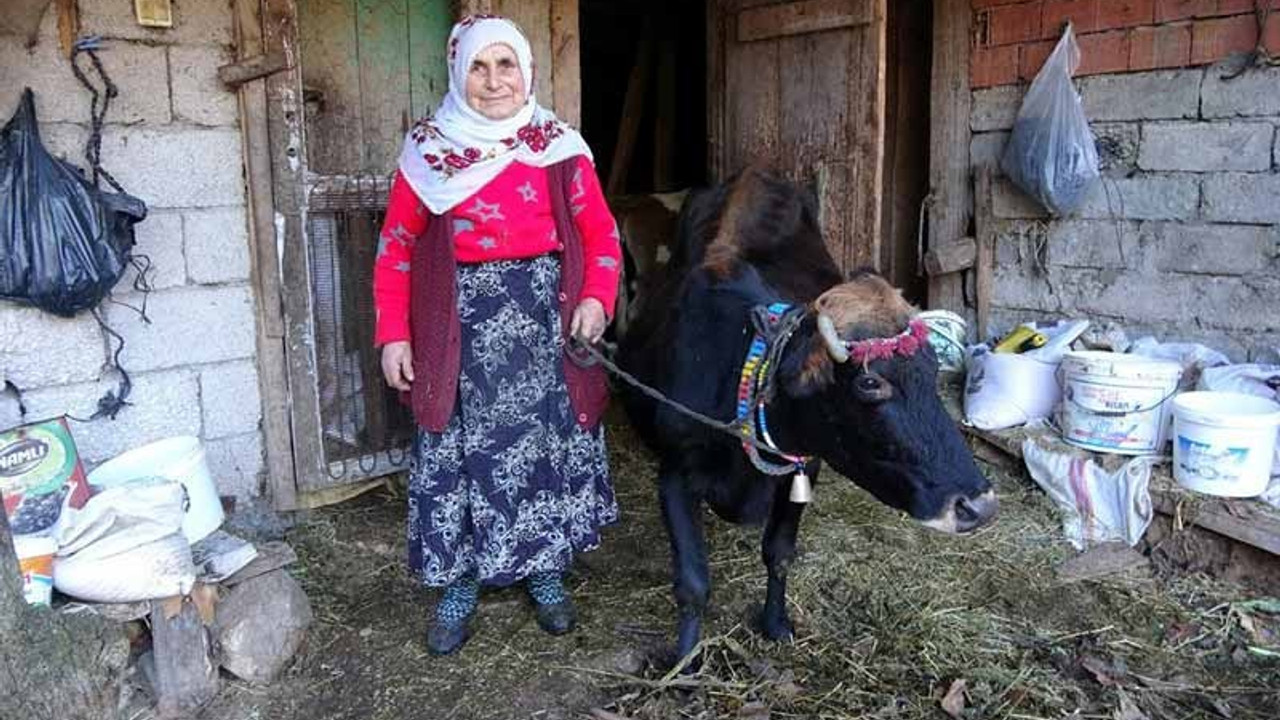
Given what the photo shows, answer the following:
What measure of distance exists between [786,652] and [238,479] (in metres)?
1.97

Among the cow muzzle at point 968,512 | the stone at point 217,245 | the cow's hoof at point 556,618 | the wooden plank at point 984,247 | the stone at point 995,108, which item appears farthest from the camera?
the wooden plank at point 984,247

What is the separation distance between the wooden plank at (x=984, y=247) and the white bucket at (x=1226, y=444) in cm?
134

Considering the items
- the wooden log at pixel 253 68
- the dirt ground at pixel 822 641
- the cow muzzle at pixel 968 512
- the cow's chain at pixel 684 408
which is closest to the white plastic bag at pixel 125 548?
the dirt ground at pixel 822 641

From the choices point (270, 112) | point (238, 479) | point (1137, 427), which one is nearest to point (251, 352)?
point (238, 479)

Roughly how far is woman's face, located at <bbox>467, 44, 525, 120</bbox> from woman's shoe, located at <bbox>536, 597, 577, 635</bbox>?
1444mm

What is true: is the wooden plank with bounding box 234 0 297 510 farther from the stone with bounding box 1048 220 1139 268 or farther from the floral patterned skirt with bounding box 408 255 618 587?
the stone with bounding box 1048 220 1139 268

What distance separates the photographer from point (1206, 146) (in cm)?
383

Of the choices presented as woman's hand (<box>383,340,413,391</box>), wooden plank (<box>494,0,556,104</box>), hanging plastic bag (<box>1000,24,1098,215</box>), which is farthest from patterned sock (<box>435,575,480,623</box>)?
hanging plastic bag (<box>1000,24,1098,215</box>)

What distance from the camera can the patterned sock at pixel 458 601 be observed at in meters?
2.89

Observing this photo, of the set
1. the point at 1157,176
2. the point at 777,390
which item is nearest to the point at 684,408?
the point at 777,390

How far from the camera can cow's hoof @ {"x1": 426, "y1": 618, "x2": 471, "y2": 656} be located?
2850 millimetres

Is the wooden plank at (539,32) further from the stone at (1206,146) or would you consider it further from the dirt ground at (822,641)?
the stone at (1206,146)

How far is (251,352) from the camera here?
11.2 ft

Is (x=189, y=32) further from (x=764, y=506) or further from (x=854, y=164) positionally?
(x=854, y=164)
